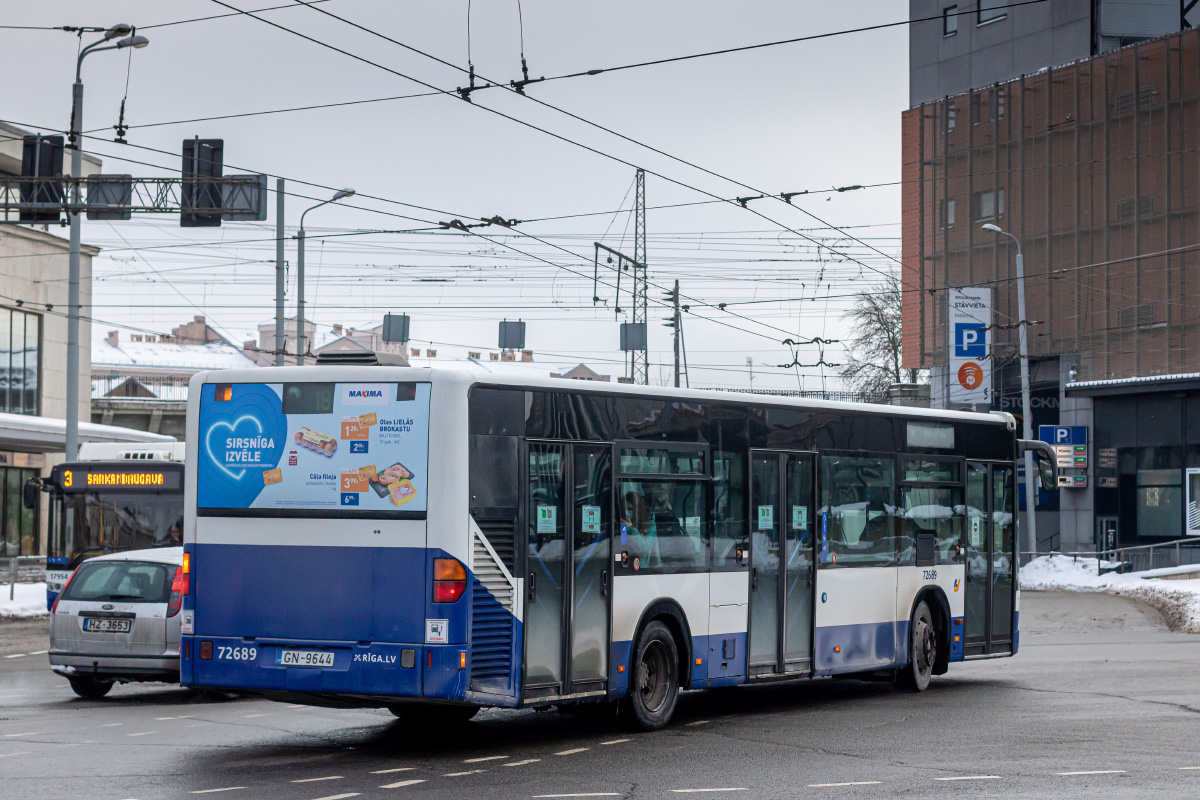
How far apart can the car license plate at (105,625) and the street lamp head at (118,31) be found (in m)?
10.7

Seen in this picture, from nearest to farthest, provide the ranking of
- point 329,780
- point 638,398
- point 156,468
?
point 329,780
point 638,398
point 156,468

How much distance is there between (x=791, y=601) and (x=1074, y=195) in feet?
128

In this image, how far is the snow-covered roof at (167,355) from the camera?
397ft

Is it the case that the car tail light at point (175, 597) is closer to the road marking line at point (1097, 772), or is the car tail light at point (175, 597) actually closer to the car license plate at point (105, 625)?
the car license plate at point (105, 625)

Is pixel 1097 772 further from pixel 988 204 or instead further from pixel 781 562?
pixel 988 204

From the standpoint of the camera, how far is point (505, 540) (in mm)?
11070

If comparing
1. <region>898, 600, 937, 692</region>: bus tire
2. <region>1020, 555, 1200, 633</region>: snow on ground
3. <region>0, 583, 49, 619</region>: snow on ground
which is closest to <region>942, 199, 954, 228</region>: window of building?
<region>1020, 555, 1200, 633</region>: snow on ground

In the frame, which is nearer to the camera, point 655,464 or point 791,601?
point 655,464

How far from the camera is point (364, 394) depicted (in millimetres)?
11055

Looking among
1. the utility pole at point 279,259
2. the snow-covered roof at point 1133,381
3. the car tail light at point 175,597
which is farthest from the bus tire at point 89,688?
the snow-covered roof at point 1133,381

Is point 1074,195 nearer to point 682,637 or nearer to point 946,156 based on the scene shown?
point 946,156

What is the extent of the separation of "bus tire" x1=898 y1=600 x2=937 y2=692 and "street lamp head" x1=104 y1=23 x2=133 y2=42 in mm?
13911

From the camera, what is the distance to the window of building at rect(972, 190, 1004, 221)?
52.8 meters

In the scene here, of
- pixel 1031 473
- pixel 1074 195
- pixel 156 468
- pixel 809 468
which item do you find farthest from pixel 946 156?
pixel 809 468
